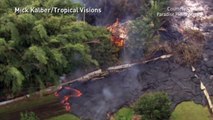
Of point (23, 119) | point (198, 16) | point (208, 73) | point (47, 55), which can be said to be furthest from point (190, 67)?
point (23, 119)

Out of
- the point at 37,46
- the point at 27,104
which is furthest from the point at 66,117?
the point at 37,46

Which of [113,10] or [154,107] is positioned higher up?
[113,10]

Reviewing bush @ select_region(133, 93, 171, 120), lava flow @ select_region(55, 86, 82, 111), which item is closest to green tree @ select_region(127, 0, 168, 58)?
lava flow @ select_region(55, 86, 82, 111)

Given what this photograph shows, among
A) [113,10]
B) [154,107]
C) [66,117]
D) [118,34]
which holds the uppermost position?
[113,10]


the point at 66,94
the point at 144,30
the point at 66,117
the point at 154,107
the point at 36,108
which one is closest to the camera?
the point at 154,107

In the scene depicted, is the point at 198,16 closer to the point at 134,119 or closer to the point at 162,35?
the point at 162,35

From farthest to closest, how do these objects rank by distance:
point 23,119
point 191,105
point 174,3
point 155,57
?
point 174,3 → point 155,57 → point 191,105 → point 23,119

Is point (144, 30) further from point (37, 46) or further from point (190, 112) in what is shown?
point (37, 46)
